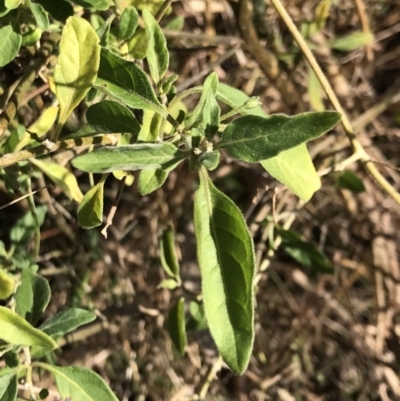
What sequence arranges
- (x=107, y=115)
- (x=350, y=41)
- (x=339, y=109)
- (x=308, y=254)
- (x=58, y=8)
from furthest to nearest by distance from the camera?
1. (x=350, y=41)
2. (x=308, y=254)
3. (x=339, y=109)
4. (x=58, y=8)
5. (x=107, y=115)

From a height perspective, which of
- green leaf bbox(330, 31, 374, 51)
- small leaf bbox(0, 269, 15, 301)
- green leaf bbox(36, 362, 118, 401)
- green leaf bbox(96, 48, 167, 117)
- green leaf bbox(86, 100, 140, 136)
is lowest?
green leaf bbox(36, 362, 118, 401)

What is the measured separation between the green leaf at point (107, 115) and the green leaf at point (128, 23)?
6.2 inches

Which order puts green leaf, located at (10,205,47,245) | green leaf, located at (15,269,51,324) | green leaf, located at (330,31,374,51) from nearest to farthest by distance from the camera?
green leaf, located at (15,269,51,324)
green leaf, located at (10,205,47,245)
green leaf, located at (330,31,374,51)

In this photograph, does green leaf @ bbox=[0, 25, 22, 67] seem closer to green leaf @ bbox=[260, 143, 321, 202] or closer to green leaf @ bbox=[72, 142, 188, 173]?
green leaf @ bbox=[72, 142, 188, 173]

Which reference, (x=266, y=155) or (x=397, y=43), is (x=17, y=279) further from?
(x=397, y=43)

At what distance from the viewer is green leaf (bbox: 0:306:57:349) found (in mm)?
719

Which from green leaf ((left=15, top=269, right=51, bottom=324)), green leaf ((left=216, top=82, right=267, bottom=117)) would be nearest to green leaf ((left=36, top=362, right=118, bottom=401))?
green leaf ((left=15, top=269, right=51, bottom=324))

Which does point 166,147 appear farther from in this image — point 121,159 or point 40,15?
point 40,15

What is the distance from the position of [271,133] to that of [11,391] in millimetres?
532

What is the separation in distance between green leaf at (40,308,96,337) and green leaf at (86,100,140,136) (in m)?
0.31

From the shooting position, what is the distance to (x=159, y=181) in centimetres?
68

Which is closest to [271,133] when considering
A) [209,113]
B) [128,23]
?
[209,113]

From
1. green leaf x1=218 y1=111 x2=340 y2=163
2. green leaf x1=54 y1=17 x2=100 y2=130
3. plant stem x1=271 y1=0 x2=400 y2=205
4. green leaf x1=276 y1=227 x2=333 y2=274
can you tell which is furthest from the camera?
green leaf x1=276 y1=227 x2=333 y2=274

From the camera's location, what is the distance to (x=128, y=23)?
794 millimetres
